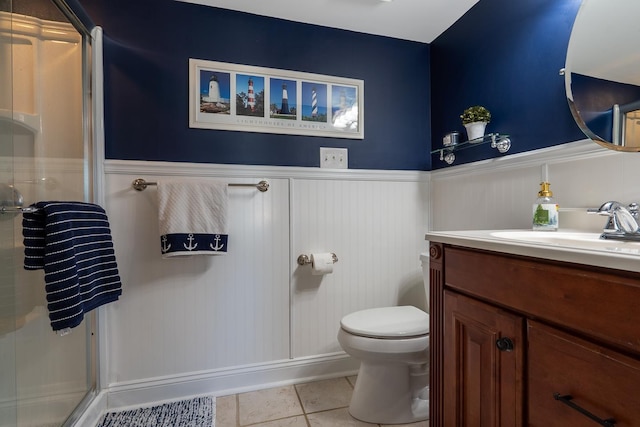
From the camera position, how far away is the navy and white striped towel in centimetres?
98

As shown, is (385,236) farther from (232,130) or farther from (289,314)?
(232,130)

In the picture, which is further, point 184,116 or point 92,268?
point 184,116

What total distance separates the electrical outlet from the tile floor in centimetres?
119

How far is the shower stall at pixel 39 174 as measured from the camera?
3.29 feet

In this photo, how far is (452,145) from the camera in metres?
1.67

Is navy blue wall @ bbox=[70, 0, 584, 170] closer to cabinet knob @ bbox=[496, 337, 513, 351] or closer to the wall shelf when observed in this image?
the wall shelf

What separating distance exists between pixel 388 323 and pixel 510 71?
125 centimetres

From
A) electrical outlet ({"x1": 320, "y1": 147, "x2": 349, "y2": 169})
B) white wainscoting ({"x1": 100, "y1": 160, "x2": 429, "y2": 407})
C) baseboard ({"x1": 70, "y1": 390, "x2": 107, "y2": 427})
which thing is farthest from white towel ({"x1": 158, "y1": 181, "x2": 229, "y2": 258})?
baseboard ({"x1": 70, "y1": 390, "x2": 107, "y2": 427})

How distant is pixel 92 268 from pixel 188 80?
981 mm

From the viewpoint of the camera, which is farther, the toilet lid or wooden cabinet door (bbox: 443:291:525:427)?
the toilet lid

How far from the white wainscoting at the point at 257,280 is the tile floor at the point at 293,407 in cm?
7

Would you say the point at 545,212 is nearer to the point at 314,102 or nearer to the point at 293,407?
the point at 314,102

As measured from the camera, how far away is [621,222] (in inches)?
34.2

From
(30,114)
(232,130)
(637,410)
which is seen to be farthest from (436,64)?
(30,114)
